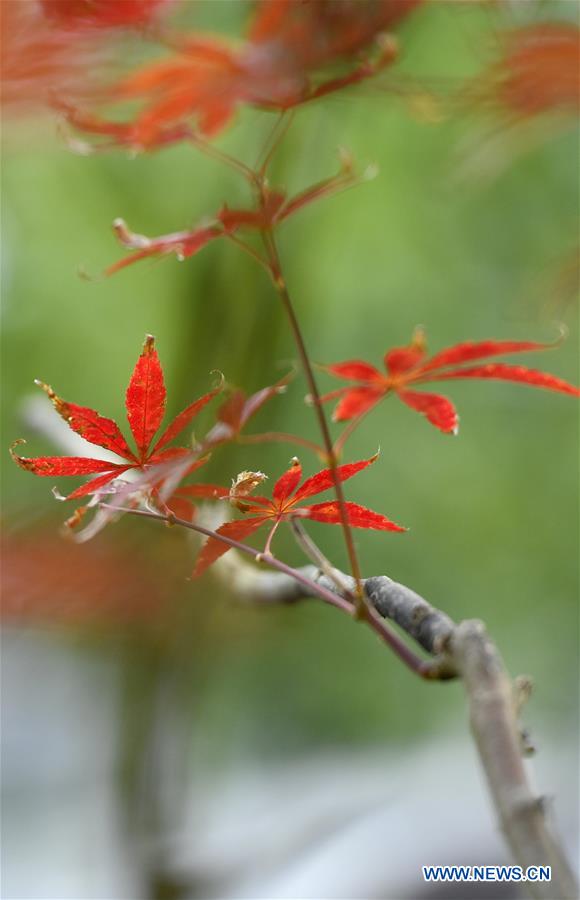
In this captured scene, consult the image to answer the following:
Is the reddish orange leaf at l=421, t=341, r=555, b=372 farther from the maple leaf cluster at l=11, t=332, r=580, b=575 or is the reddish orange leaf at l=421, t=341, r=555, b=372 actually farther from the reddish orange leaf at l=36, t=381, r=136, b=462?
the reddish orange leaf at l=36, t=381, r=136, b=462

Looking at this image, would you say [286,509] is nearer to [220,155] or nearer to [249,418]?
[249,418]

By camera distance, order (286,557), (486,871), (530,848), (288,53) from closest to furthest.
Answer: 1. (530,848)
2. (486,871)
3. (288,53)
4. (286,557)

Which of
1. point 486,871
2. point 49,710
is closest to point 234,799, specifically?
point 49,710

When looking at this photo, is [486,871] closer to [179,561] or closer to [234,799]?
[179,561]

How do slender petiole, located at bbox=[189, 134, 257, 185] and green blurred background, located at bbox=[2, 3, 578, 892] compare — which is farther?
green blurred background, located at bbox=[2, 3, 578, 892]

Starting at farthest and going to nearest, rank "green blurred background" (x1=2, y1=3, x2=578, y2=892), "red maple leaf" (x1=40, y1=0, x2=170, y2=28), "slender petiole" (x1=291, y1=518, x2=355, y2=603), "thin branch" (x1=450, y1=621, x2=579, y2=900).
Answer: "green blurred background" (x1=2, y1=3, x2=578, y2=892)
"red maple leaf" (x1=40, y1=0, x2=170, y2=28)
"slender petiole" (x1=291, y1=518, x2=355, y2=603)
"thin branch" (x1=450, y1=621, x2=579, y2=900)

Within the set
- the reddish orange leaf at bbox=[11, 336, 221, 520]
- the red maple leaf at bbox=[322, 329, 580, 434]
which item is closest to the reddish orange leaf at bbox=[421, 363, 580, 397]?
the red maple leaf at bbox=[322, 329, 580, 434]
